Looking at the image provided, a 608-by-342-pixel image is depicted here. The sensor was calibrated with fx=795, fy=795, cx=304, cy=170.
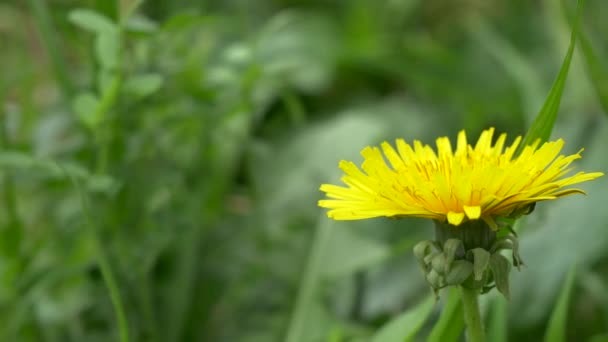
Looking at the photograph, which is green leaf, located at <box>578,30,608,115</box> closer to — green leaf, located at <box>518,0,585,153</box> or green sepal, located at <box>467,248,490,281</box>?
green leaf, located at <box>518,0,585,153</box>

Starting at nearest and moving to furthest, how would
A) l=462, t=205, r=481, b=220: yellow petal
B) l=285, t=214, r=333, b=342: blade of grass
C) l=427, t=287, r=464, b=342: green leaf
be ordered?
l=462, t=205, r=481, b=220: yellow petal → l=427, t=287, r=464, b=342: green leaf → l=285, t=214, r=333, b=342: blade of grass

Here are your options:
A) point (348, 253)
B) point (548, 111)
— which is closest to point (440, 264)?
point (548, 111)

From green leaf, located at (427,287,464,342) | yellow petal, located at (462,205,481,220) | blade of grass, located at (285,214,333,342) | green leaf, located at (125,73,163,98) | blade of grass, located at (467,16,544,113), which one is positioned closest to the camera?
yellow petal, located at (462,205,481,220)

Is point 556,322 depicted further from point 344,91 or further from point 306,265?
point 344,91

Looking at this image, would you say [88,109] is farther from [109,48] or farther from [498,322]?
[498,322]

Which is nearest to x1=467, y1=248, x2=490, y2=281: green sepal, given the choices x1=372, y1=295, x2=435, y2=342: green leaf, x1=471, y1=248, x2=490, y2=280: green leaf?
x1=471, y1=248, x2=490, y2=280: green leaf

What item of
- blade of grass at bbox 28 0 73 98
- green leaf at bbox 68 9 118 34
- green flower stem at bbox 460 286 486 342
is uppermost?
blade of grass at bbox 28 0 73 98
